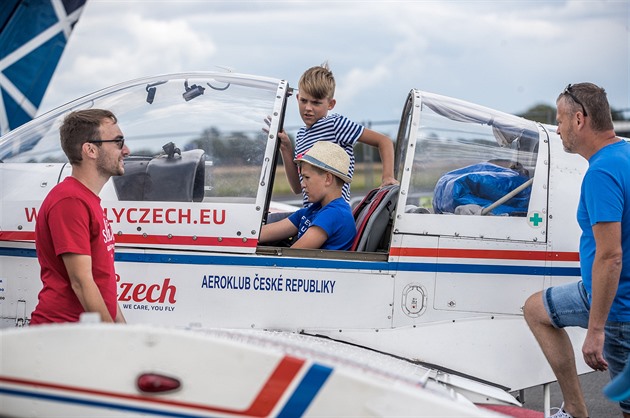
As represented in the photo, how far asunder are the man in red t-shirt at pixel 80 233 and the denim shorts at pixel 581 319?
2191mm

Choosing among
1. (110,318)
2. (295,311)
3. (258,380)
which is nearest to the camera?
(258,380)

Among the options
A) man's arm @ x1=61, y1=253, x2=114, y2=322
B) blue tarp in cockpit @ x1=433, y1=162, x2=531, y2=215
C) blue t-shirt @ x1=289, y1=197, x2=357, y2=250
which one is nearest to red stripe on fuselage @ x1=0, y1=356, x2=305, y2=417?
man's arm @ x1=61, y1=253, x2=114, y2=322

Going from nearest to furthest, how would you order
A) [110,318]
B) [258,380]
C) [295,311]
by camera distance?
[258,380] < [110,318] < [295,311]

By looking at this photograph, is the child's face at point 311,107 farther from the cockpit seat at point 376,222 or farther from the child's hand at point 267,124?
the cockpit seat at point 376,222

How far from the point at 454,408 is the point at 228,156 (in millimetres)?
2270

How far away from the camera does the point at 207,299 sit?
431 centimetres

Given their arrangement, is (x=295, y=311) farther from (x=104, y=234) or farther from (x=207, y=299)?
(x=104, y=234)

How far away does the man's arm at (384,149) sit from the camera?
480cm

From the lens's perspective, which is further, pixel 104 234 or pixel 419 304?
pixel 419 304

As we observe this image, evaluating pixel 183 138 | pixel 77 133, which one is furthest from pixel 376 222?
pixel 77 133

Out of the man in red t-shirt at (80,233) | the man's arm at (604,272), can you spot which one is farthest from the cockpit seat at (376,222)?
the man in red t-shirt at (80,233)

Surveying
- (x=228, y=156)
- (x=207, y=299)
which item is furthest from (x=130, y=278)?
(x=228, y=156)

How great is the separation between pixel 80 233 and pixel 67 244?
0.08 meters

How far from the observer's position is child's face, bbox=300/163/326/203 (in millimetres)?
4340
